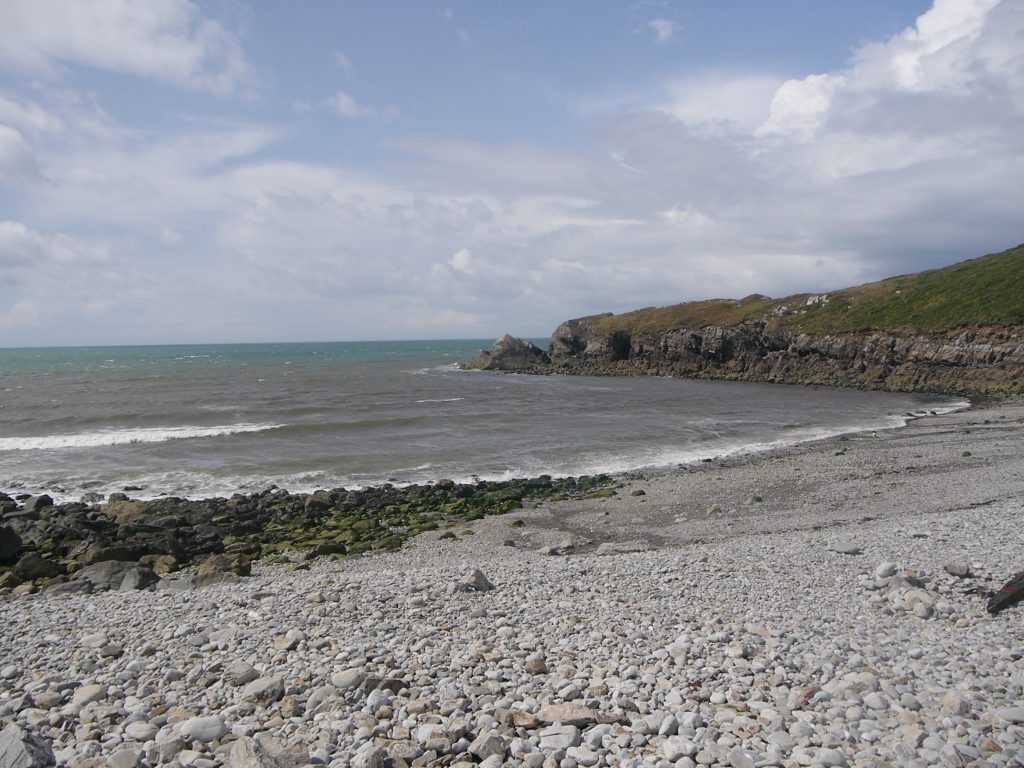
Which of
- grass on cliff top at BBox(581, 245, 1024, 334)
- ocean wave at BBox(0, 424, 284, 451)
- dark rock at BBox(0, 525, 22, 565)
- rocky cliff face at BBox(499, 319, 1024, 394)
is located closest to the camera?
dark rock at BBox(0, 525, 22, 565)

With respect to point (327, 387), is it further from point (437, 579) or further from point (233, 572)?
point (437, 579)

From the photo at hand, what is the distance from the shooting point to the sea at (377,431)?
28.2 m

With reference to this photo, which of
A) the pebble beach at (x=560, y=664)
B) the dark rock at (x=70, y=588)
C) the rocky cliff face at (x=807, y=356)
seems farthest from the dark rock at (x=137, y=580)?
the rocky cliff face at (x=807, y=356)

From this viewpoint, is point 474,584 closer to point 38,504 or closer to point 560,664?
point 560,664

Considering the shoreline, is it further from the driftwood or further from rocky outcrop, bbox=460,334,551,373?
rocky outcrop, bbox=460,334,551,373

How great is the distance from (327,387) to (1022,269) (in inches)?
3075

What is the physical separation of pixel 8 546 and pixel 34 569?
280cm

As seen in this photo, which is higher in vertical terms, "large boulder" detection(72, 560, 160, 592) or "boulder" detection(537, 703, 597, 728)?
"boulder" detection(537, 703, 597, 728)

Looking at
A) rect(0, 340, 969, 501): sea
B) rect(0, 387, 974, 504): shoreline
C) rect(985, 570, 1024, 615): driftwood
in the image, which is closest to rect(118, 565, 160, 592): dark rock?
rect(0, 387, 974, 504): shoreline

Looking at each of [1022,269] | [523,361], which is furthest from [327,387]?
[1022,269]

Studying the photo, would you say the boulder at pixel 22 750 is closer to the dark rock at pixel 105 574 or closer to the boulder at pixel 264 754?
the boulder at pixel 264 754

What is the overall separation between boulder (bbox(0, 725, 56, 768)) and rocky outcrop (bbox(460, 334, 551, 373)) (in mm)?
100267

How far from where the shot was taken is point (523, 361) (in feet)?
356

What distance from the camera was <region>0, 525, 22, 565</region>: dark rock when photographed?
54.6 ft
